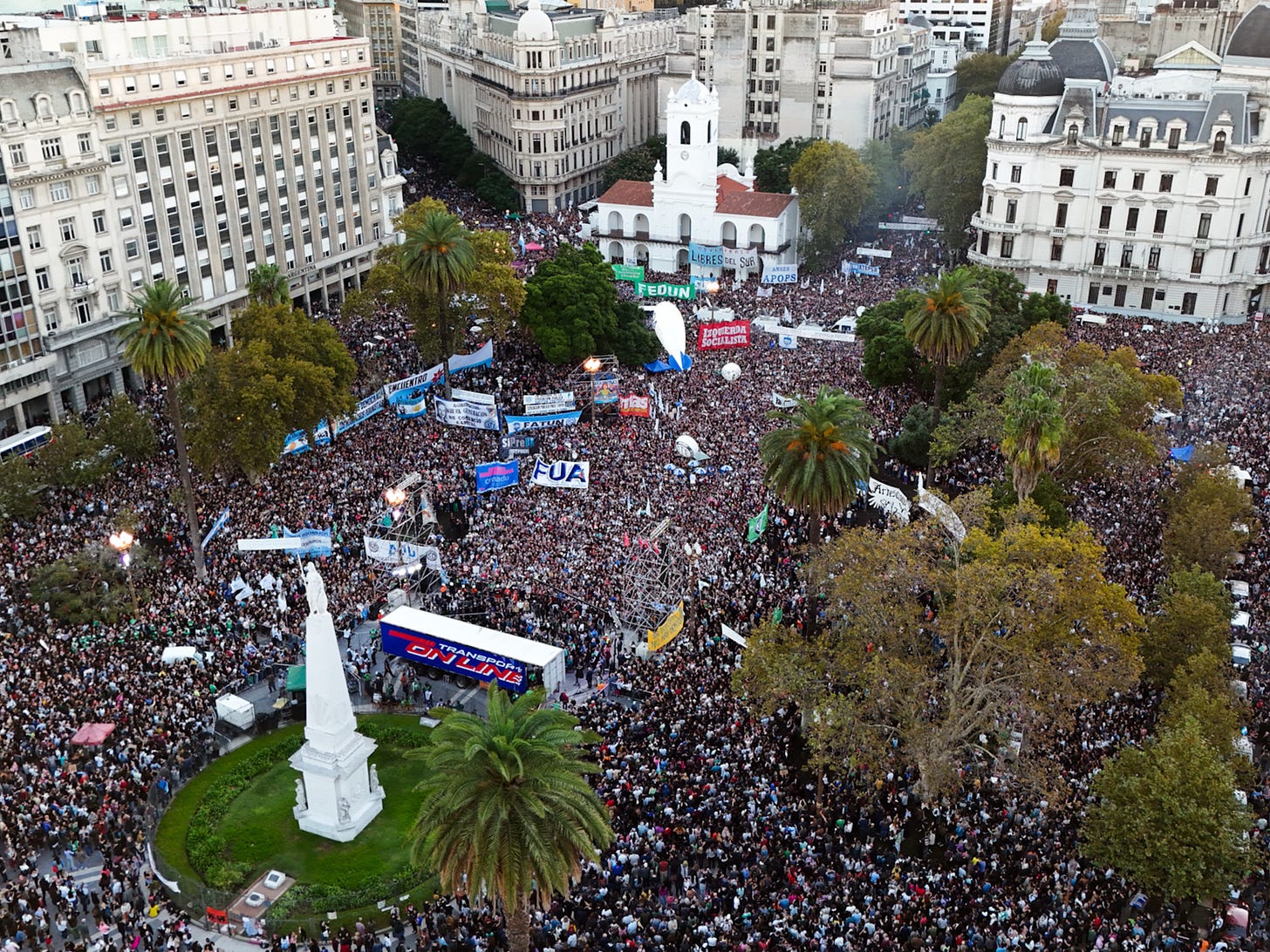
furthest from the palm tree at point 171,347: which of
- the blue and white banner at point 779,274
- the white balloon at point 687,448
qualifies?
the blue and white banner at point 779,274

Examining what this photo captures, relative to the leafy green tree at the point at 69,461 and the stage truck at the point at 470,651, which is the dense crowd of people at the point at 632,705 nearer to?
the leafy green tree at the point at 69,461

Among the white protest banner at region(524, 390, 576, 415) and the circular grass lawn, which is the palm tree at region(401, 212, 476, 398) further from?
the circular grass lawn

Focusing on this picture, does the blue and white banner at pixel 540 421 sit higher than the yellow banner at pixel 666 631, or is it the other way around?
the blue and white banner at pixel 540 421

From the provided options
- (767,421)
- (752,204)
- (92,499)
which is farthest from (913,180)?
(92,499)

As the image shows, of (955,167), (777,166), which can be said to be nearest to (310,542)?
(955,167)

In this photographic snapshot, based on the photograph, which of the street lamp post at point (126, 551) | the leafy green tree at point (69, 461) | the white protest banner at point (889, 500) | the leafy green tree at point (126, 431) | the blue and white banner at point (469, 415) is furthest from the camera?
the blue and white banner at point (469, 415)

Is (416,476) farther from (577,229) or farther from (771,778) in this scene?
(577,229)

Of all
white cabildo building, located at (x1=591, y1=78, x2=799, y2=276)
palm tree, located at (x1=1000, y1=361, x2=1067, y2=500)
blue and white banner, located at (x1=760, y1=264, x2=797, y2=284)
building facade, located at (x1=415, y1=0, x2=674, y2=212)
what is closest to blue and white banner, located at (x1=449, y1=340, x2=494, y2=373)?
blue and white banner, located at (x1=760, y1=264, x2=797, y2=284)
